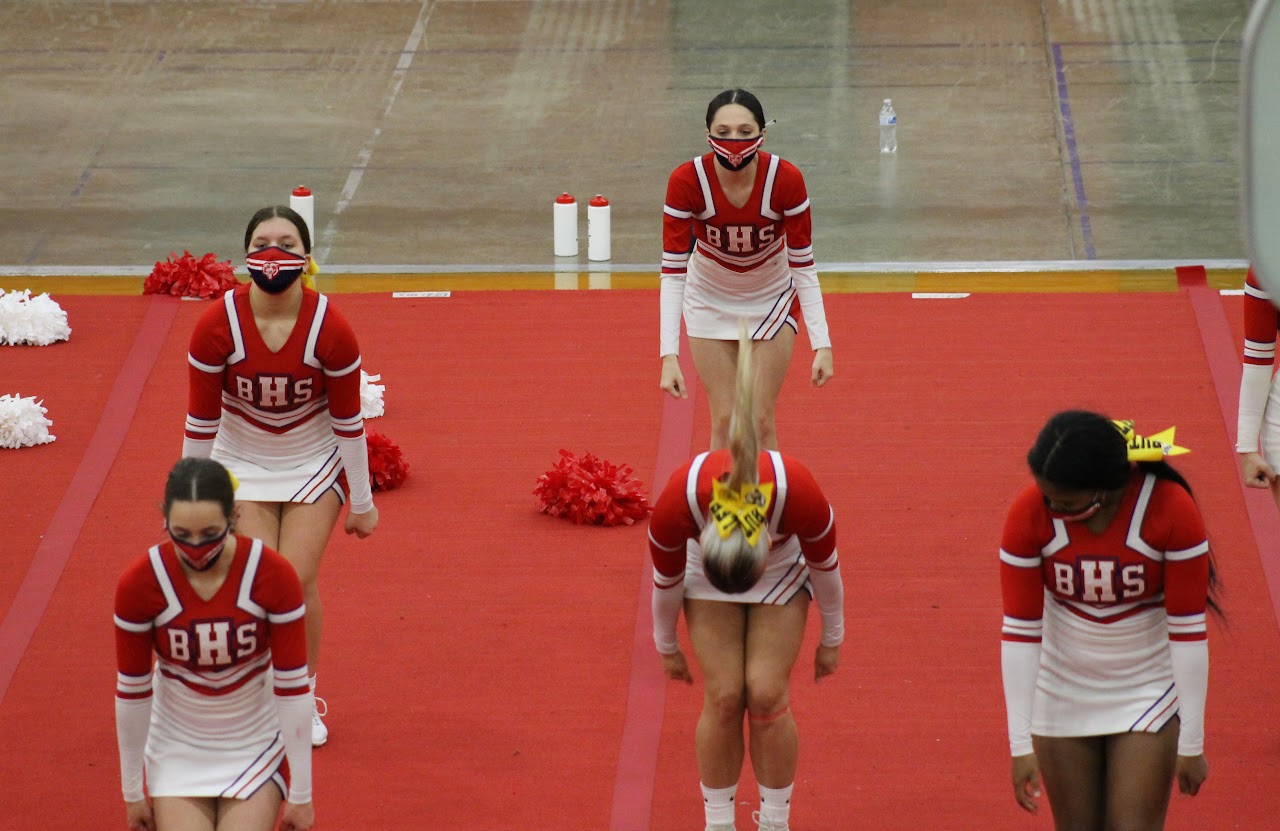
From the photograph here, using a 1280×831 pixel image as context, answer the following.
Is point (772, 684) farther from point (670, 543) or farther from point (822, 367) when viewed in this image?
point (822, 367)

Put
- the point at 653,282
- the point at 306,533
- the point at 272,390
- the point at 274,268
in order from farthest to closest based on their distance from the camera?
the point at 653,282 < the point at 306,533 < the point at 272,390 < the point at 274,268

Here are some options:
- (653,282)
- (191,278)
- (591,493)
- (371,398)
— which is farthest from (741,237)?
(191,278)

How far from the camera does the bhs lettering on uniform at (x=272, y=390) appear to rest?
16.3 ft

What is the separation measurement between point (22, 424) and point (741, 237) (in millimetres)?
3599

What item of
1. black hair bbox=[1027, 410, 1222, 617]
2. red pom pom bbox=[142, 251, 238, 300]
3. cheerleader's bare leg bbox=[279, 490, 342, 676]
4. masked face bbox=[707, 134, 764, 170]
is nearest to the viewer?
black hair bbox=[1027, 410, 1222, 617]

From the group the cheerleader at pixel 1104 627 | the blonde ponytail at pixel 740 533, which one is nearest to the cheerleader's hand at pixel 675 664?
the blonde ponytail at pixel 740 533

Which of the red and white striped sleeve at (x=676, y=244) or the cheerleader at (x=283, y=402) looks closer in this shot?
the cheerleader at (x=283, y=402)

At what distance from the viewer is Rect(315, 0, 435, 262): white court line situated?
1138cm

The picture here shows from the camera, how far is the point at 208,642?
12.9 ft

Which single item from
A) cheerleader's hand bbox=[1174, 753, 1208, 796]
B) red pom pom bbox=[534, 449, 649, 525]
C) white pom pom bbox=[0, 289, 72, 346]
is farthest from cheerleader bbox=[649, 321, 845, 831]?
white pom pom bbox=[0, 289, 72, 346]

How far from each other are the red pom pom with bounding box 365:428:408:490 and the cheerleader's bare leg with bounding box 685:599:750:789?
2.91 metres

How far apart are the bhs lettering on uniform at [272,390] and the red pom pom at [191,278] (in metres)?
4.96

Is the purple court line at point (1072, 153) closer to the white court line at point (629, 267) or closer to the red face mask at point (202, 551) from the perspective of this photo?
the white court line at point (629, 267)

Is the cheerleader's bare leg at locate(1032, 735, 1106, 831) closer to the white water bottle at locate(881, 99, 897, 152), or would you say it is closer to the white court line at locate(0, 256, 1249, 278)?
the white court line at locate(0, 256, 1249, 278)
